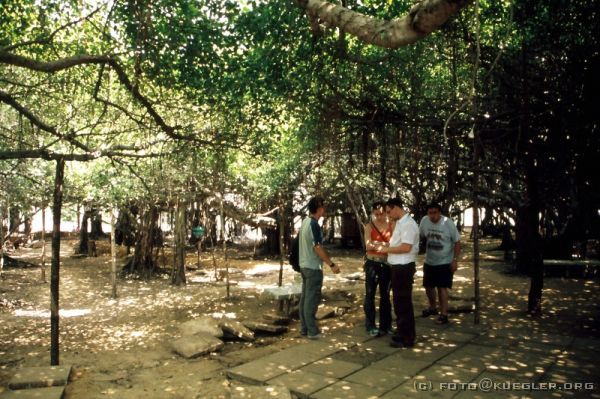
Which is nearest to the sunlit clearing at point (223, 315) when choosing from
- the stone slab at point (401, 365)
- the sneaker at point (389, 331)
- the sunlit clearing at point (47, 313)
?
the sunlit clearing at point (47, 313)

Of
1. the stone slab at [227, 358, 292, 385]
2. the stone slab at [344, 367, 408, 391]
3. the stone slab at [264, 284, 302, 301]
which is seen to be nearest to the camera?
the stone slab at [344, 367, 408, 391]

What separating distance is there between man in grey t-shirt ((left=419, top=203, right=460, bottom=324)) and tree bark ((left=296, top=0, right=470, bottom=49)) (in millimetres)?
3817

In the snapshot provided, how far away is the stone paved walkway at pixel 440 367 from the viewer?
423cm

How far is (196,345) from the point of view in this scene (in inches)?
251

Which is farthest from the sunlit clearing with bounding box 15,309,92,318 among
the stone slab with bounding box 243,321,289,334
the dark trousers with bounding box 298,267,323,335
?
the dark trousers with bounding box 298,267,323,335

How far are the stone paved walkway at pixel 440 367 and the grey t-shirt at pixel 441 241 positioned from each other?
1.00 meters

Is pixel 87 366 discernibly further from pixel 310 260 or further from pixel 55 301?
pixel 310 260

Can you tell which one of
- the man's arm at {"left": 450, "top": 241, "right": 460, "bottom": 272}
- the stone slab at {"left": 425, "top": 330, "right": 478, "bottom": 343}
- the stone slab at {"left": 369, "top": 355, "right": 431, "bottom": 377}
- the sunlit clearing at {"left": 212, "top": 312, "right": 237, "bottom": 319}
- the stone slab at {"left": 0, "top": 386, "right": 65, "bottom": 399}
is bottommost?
the sunlit clearing at {"left": 212, "top": 312, "right": 237, "bottom": 319}

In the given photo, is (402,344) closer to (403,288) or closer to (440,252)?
(403,288)

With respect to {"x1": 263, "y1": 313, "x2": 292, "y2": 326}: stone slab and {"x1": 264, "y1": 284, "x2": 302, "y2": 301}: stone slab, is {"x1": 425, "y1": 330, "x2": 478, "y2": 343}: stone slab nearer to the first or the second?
{"x1": 263, "y1": 313, "x2": 292, "y2": 326}: stone slab

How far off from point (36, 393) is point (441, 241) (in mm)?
5201

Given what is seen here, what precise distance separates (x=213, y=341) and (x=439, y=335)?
3.15m

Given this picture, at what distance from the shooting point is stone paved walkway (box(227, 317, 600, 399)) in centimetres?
423

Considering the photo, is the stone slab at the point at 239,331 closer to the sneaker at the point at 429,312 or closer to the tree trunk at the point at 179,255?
the sneaker at the point at 429,312
